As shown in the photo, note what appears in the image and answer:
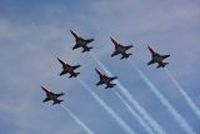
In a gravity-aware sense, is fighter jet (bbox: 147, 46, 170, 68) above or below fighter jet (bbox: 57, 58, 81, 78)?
below

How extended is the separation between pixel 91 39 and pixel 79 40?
5.04 m

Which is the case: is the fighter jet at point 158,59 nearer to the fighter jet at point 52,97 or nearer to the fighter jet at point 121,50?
the fighter jet at point 121,50

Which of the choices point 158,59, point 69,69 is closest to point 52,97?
point 69,69

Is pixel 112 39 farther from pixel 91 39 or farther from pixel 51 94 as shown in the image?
pixel 51 94

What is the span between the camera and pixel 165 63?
164m

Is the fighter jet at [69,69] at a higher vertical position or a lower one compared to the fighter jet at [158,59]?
higher

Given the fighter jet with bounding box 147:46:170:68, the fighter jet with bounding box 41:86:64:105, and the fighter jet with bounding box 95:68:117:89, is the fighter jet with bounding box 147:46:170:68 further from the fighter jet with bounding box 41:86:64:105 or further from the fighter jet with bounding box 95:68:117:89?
the fighter jet with bounding box 41:86:64:105

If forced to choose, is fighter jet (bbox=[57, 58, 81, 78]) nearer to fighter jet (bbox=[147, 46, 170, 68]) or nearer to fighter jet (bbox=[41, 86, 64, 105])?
fighter jet (bbox=[41, 86, 64, 105])

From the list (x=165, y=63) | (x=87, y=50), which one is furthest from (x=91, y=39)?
(x=165, y=63)

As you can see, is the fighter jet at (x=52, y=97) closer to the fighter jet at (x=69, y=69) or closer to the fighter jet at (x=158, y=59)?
the fighter jet at (x=69, y=69)

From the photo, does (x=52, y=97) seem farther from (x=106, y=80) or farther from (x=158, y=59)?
(x=158, y=59)

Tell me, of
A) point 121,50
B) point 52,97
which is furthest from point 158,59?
point 52,97

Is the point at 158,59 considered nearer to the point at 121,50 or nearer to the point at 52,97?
the point at 121,50

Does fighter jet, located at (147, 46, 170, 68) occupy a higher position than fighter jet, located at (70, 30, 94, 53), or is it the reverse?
fighter jet, located at (70, 30, 94, 53)
